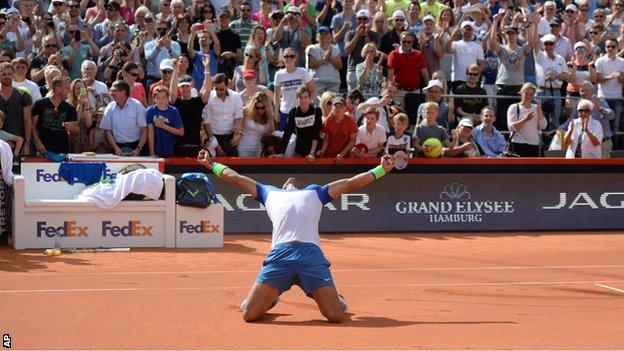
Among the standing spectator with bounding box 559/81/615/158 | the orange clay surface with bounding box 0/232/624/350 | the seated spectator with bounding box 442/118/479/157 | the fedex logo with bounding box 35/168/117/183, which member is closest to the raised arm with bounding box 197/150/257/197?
the orange clay surface with bounding box 0/232/624/350

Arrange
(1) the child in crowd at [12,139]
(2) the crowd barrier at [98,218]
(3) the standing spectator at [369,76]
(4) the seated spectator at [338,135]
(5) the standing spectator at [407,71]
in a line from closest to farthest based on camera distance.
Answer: (2) the crowd barrier at [98,218] → (1) the child in crowd at [12,139] → (4) the seated spectator at [338,135] → (3) the standing spectator at [369,76] → (5) the standing spectator at [407,71]

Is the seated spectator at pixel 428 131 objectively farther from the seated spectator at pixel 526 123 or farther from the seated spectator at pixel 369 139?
the seated spectator at pixel 526 123

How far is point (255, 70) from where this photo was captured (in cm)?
1983

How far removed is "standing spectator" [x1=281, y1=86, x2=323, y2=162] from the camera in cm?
1834

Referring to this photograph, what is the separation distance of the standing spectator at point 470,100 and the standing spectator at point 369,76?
1554 millimetres

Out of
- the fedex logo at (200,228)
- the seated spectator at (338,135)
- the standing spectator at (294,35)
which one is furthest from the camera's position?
the standing spectator at (294,35)

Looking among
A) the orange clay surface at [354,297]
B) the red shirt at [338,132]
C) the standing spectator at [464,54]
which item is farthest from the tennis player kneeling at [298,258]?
the standing spectator at [464,54]

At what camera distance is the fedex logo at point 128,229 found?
55.3 feet

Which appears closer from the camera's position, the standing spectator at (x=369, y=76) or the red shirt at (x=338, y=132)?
the red shirt at (x=338, y=132)

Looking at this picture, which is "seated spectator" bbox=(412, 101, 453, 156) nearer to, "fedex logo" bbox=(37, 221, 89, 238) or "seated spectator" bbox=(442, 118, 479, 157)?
"seated spectator" bbox=(442, 118, 479, 157)

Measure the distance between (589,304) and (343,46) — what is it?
978cm

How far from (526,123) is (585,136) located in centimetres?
104

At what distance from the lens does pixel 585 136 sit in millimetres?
20125

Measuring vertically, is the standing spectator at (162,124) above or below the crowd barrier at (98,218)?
above
